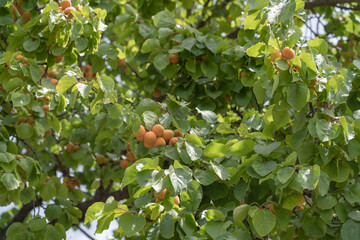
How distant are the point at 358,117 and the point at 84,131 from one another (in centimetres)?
235

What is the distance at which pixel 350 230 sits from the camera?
218 centimetres

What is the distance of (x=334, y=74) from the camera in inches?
87.6

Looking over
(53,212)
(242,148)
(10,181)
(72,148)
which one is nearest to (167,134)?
(242,148)

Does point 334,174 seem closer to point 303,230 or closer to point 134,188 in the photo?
point 303,230

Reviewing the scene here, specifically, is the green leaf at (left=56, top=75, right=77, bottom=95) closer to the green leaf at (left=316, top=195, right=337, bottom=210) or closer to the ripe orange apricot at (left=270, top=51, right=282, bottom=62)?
the ripe orange apricot at (left=270, top=51, right=282, bottom=62)

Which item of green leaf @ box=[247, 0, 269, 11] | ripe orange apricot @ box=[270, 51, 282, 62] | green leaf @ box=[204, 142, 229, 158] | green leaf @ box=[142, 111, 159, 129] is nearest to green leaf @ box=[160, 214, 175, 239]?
green leaf @ box=[204, 142, 229, 158]

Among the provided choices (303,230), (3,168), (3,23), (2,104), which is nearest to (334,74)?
(303,230)

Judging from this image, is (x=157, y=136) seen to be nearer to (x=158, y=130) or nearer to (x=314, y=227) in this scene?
(x=158, y=130)

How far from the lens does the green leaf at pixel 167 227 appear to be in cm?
197

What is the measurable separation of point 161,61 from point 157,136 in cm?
106

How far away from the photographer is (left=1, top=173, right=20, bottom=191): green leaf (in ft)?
8.68

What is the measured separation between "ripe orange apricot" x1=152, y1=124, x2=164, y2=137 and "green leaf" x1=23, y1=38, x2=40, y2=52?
3.60ft

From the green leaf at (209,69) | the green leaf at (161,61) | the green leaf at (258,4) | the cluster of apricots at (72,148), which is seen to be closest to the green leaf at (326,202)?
the green leaf at (258,4)

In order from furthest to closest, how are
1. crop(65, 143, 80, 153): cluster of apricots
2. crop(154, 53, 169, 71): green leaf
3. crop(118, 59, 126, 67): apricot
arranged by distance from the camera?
crop(118, 59, 126, 67): apricot → crop(65, 143, 80, 153): cluster of apricots → crop(154, 53, 169, 71): green leaf
